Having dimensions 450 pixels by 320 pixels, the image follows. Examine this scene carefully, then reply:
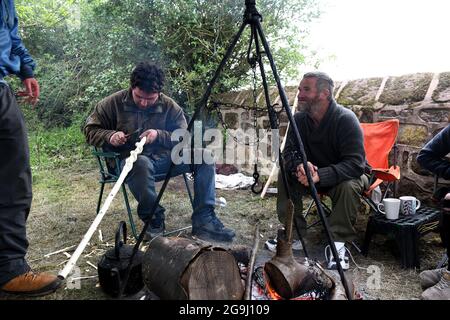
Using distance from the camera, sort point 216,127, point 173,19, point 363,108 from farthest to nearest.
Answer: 1. point 216,127
2. point 173,19
3. point 363,108

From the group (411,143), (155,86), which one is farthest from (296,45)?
(155,86)

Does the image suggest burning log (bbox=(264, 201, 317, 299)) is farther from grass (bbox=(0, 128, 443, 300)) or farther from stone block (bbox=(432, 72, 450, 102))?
stone block (bbox=(432, 72, 450, 102))

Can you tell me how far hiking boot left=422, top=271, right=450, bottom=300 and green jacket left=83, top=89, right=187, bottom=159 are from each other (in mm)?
2243

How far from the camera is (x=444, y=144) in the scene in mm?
2482

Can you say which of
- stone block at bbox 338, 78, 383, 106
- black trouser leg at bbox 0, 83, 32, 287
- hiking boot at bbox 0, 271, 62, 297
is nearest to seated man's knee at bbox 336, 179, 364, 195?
stone block at bbox 338, 78, 383, 106

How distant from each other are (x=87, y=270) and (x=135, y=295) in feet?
2.01

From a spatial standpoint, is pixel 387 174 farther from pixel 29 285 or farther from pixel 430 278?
pixel 29 285

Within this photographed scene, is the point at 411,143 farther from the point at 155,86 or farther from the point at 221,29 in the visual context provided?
the point at 221,29

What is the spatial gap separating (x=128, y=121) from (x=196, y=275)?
1.84 metres

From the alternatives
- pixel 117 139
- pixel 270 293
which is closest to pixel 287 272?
pixel 270 293

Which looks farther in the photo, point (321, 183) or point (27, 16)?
point (27, 16)

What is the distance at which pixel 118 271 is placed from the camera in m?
1.96

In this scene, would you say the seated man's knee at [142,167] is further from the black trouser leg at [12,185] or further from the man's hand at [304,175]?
the man's hand at [304,175]
